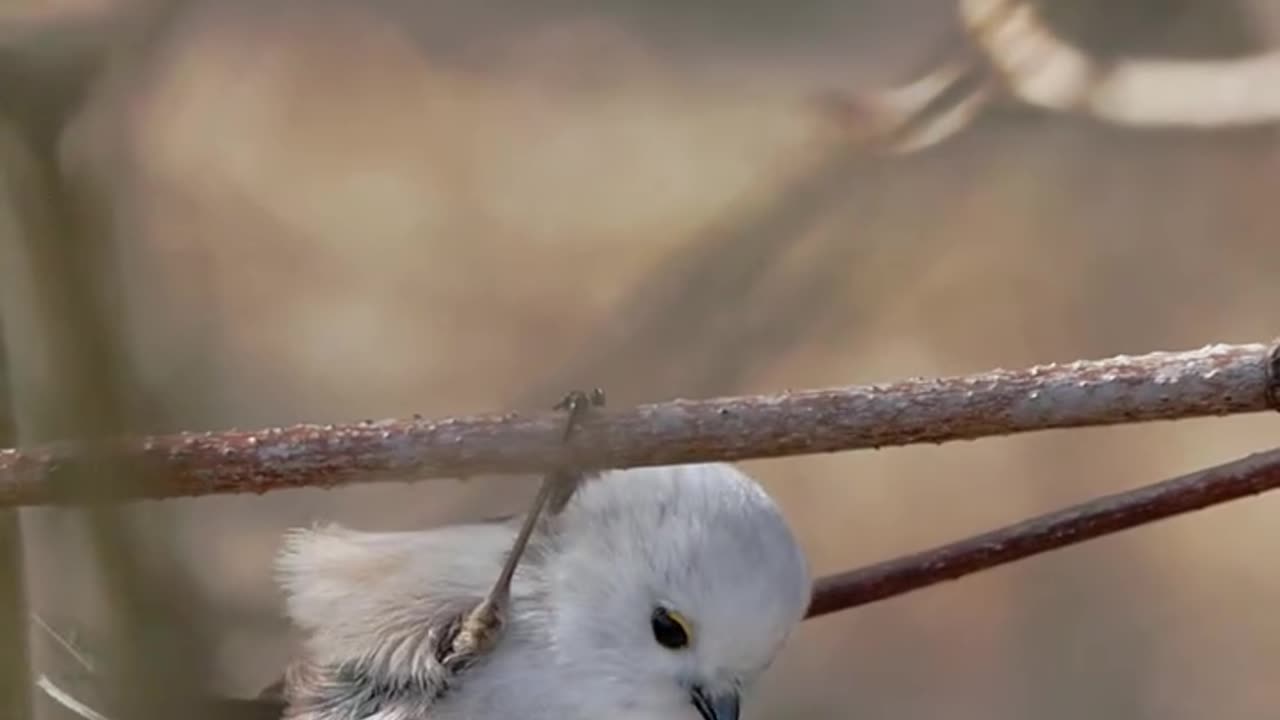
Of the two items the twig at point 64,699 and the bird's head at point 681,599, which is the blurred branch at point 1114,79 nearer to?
the bird's head at point 681,599

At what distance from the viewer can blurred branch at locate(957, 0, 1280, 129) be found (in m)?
0.97

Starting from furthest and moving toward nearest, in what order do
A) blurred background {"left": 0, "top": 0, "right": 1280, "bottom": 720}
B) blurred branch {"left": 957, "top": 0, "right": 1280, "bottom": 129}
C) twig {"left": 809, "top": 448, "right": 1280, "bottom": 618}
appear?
blurred background {"left": 0, "top": 0, "right": 1280, "bottom": 720} < blurred branch {"left": 957, "top": 0, "right": 1280, "bottom": 129} < twig {"left": 809, "top": 448, "right": 1280, "bottom": 618}

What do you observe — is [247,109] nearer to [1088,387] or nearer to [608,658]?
[608,658]

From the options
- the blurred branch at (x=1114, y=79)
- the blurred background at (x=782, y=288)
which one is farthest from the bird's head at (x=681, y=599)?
the blurred background at (x=782, y=288)

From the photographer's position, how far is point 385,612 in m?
0.84

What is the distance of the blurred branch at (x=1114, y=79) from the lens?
0.97 metres

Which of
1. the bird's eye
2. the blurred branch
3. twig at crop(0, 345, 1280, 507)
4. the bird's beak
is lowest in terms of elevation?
the bird's beak

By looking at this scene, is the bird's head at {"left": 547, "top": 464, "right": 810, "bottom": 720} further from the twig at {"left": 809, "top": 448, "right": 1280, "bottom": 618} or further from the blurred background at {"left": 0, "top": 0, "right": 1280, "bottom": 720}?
the blurred background at {"left": 0, "top": 0, "right": 1280, "bottom": 720}

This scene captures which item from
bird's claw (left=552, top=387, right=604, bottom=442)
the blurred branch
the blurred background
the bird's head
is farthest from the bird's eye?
the blurred background

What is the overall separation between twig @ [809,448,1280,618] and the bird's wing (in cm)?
17

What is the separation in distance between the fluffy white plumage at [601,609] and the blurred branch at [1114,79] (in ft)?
0.99

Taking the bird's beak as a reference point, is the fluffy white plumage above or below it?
above

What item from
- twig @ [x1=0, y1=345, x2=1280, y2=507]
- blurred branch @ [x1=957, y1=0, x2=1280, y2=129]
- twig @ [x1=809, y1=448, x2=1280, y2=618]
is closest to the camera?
twig @ [x1=0, y1=345, x2=1280, y2=507]

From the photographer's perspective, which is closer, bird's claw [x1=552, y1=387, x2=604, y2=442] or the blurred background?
bird's claw [x1=552, y1=387, x2=604, y2=442]
